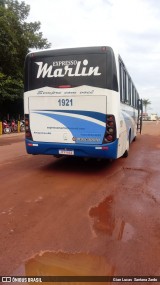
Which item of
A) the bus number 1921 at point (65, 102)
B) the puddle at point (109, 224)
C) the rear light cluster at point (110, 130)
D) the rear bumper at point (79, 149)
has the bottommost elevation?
the puddle at point (109, 224)

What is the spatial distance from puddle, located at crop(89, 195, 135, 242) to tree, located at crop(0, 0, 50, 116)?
20.7 m

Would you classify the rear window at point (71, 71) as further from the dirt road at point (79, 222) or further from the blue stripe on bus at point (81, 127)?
the dirt road at point (79, 222)

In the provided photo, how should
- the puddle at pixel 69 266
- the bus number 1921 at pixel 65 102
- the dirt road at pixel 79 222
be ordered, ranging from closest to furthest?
the puddle at pixel 69 266 → the dirt road at pixel 79 222 → the bus number 1921 at pixel 65 102

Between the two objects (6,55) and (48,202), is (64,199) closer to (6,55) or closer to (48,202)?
(48,202)

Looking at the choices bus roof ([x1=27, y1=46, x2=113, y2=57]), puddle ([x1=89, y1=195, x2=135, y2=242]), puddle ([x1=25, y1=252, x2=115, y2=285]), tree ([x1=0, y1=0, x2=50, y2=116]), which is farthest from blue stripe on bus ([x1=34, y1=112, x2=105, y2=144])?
tree ([x1=0, y1=0, x2=50, y2=116])

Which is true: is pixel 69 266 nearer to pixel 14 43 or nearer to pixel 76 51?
pixel 76 51

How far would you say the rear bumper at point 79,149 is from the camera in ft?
26.1

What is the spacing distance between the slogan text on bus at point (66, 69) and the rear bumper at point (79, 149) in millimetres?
1822

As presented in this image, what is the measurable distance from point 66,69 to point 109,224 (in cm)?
460

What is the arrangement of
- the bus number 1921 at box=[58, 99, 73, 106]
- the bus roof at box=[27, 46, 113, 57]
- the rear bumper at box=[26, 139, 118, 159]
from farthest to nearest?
the bus number 1921 at box=[58, 99, 73, 106] → the rear bumper at box=[26, 139, 118, 159] → the bus roof at box=[27, 46, 113, 57]

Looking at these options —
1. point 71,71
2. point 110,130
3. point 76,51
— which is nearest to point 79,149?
point 110,130

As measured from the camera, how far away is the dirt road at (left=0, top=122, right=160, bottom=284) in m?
3.65

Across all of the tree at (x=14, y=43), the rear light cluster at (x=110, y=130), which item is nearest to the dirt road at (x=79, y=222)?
the rear light cluster at (x=110, y=130)

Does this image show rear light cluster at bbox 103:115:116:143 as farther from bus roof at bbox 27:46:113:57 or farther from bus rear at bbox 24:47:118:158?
bus roof at bbox 27:46:113:57
